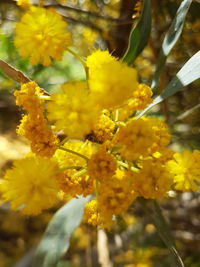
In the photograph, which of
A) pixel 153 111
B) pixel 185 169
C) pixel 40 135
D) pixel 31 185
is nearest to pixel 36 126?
pixel 40 135

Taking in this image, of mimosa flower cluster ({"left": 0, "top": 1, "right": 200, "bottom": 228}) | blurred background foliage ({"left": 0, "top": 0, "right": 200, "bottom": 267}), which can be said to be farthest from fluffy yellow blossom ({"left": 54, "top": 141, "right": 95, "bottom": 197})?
blurred background foliage ({"left": 0, "top": 0, "right": 200, "bottom": 267})

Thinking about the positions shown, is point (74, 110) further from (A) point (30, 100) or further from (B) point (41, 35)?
(B) point (41, 35)

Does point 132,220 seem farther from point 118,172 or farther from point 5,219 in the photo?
point 118,172

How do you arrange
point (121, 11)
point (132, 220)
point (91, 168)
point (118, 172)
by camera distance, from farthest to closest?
1. point (132, 220)
2. point (121, 11)
3. point (118, 172)
4. point (91, 168)

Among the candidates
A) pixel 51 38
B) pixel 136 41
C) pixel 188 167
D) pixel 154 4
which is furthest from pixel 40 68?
pixel 188 167

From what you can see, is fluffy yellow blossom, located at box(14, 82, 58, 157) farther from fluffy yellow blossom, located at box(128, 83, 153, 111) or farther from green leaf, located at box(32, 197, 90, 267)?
green leaf, located at box(32, 197, 90, 267)

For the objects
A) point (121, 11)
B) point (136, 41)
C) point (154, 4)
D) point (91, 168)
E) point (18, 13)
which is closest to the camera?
point (91, 168)

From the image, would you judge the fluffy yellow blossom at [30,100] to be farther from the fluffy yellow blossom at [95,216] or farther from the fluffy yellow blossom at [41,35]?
the fluffy yellow blossom at [95,216]
